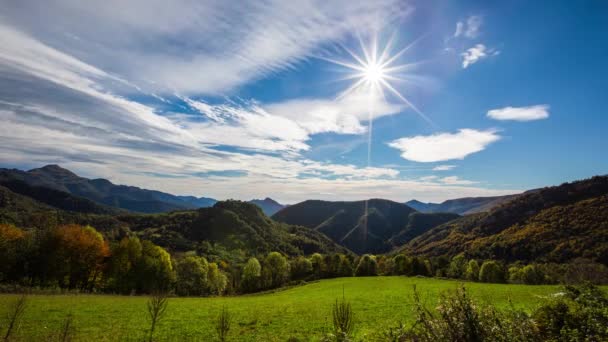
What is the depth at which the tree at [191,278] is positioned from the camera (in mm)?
72938

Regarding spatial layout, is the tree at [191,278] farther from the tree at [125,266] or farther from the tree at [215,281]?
the tree at [125,266]

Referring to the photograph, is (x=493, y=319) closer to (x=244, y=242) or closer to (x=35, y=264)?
(x=35, y=264)

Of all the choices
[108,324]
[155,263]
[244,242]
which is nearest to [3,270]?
[155,263]

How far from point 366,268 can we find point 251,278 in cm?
3927

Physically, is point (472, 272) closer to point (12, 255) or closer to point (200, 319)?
point (200, 319)

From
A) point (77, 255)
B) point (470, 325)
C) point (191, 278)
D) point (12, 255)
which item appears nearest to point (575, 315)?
point (470, 325)

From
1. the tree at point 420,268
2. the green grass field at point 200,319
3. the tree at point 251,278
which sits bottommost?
the tree at point 251,278

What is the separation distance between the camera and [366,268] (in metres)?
100

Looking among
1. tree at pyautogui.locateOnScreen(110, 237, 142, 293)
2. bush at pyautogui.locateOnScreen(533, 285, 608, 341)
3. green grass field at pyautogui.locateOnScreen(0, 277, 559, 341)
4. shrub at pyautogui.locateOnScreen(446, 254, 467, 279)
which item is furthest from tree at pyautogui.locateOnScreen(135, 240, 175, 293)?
shrub at pyautogui.locateOnScreen(446, 254, 467, 279)

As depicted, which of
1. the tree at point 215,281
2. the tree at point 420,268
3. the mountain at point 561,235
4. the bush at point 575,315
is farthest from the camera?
the mountain at point 561,235

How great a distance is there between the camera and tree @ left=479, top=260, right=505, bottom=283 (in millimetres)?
75375

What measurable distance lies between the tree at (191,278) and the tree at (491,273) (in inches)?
2908

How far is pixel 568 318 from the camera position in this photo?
11.3 metres

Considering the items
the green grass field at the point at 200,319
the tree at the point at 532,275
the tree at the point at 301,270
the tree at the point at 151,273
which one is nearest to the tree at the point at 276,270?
the tree at the point at 301,270
